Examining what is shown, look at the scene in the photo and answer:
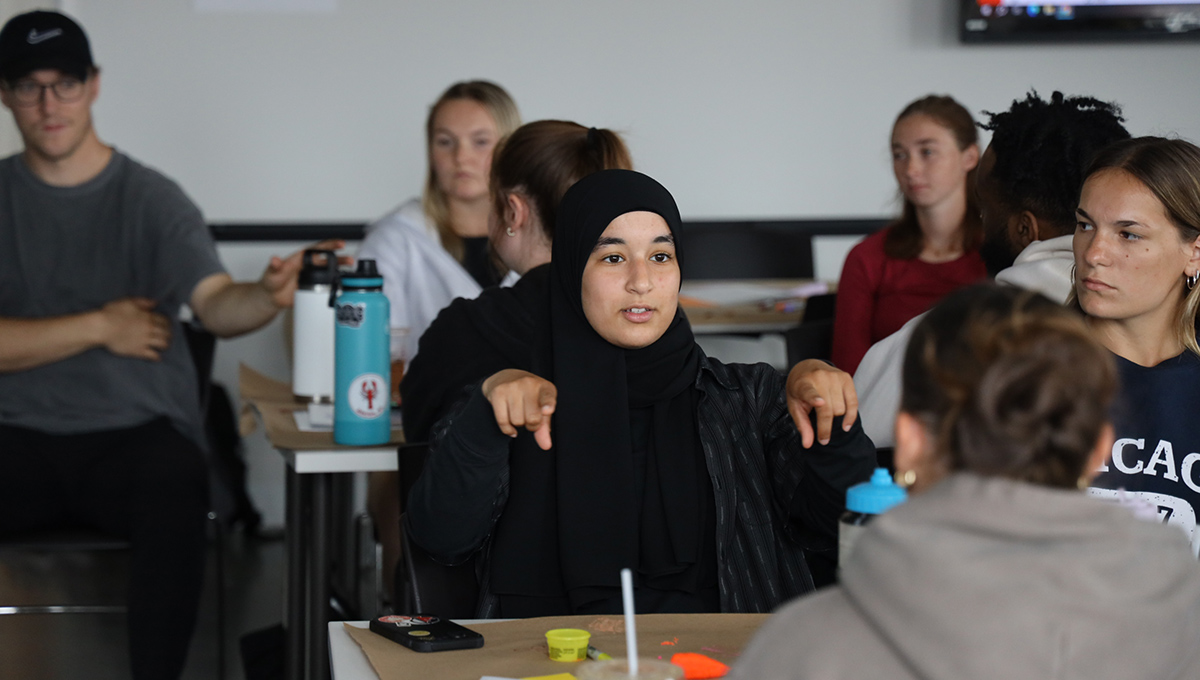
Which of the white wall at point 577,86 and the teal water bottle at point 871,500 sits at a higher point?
the white wall at point 577,86

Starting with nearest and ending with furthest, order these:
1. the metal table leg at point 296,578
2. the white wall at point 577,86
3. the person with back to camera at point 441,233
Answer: the metal table leg at point 296,578 → the person with back to camera at point 441,233 → the white wall at point 577,86

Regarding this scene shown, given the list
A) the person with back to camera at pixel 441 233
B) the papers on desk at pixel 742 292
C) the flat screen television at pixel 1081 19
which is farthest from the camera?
the flat screen television at pixel 1081 19

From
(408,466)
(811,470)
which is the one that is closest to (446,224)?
(408,466)

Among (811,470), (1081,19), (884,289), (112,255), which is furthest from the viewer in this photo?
(1081,19)

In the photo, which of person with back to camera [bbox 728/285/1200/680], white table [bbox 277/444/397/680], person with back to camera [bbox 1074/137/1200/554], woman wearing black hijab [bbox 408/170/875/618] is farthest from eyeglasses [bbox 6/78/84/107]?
person with back to camera [bbox 728/285/1200/680]

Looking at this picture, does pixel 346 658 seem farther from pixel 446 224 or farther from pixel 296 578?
pixel 446 224

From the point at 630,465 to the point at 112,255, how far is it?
5.37 ft

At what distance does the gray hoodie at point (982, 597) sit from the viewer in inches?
27.7

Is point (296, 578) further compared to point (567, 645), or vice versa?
point (296, 578)

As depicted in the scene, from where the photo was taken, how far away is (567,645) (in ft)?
3.45

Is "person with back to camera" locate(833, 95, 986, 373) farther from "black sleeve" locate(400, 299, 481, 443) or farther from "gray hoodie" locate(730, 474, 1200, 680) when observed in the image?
"gray hoodie" locate(730, 474, 1200, 680)

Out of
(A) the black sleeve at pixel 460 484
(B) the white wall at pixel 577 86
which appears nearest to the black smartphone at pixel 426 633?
(A) the black sleeve at pixel 460 484

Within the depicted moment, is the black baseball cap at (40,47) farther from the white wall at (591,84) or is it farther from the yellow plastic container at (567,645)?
the yellow plastic container at (567,645)

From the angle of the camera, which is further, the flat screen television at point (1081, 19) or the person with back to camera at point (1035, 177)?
the flat screen television at point (1081, 19)
